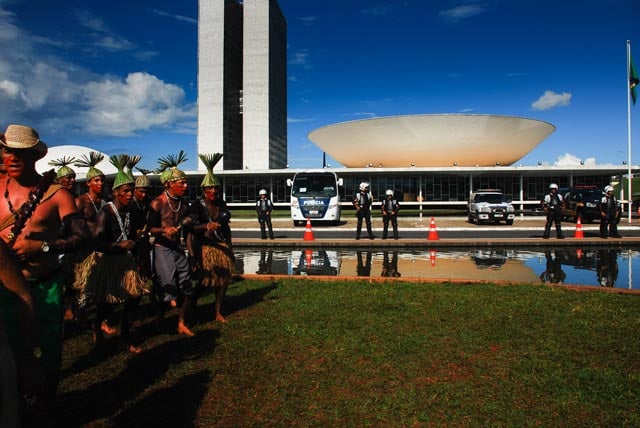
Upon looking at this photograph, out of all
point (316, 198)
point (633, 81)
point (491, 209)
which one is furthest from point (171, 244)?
point (633, 81)

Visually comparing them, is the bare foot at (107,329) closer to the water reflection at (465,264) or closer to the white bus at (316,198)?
the water reflection at (465,264)

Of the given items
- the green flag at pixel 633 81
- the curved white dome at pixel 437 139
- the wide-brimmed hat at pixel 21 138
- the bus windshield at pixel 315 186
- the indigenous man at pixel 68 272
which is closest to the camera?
the wide-brimmed hat at pixel 21 138

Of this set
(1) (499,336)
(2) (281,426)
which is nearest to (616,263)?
(1) (499,336)

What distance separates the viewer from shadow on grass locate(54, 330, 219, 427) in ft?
11.1

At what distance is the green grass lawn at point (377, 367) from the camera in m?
3.24

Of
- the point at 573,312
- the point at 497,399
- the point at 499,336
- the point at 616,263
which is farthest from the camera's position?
the point at 616,263

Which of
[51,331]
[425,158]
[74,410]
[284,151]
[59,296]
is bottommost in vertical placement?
[74,410]

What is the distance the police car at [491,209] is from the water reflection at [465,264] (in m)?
9.08

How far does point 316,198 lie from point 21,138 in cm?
1915

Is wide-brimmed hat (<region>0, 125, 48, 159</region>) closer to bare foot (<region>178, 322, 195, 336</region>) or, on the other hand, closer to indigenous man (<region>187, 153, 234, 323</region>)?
indigenous man (<region>187, 153, 234, 323</region>)

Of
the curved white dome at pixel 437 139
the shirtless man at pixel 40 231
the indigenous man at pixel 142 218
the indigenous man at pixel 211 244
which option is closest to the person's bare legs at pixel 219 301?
the indigenous man at pixel 211 244

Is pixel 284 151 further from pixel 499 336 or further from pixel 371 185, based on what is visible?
pixel 499 336

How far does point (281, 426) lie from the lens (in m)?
3.10

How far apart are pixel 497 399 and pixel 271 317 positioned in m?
3.17
